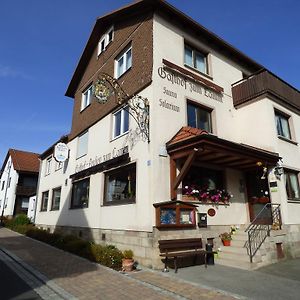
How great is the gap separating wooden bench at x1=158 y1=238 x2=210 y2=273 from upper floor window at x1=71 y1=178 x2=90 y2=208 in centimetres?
697

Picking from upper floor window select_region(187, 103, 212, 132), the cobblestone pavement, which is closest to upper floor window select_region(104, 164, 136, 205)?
the cobblestone pavement

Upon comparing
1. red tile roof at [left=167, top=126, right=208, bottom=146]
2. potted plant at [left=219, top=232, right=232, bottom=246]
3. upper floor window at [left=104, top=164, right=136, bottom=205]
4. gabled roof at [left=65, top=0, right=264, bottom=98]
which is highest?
gabled roof at [left=65, top=0, right=264, bottom=98]

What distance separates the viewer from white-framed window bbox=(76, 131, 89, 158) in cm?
1706

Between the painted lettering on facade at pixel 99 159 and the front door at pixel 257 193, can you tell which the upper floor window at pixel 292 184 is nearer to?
the front door at pixel 257 193

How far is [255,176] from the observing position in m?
13.3

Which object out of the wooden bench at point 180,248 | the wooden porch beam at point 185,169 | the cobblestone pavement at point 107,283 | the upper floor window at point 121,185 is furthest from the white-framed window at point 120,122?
the cobblestone pavement at point 107,283

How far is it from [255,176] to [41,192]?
17.5 meters

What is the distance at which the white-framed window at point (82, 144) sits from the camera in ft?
56.0

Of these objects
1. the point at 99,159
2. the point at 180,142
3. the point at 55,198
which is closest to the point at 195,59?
the point at 180,142

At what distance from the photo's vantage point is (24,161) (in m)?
41.0

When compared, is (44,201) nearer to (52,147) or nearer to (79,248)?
(52,147)

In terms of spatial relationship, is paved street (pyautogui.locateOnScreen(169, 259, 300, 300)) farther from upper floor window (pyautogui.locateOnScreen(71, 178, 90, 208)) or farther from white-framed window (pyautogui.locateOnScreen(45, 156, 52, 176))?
white-framed window (pyautogui.locateOnScreen(45, 156, 52, 176))

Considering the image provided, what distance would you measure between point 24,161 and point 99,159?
3011cm

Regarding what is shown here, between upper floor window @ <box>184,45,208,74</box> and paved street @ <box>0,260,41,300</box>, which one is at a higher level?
upper floor window @ <box>184,45,208,74</box>
